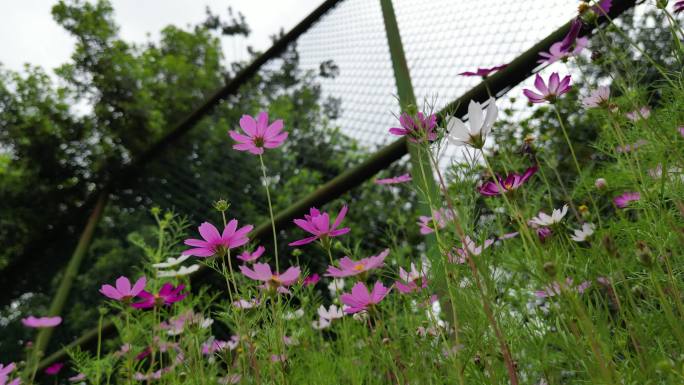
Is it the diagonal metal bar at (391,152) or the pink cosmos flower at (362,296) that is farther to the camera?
the diagonal metal bar at (391,152)

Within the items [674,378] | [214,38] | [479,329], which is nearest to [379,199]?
[479,329]

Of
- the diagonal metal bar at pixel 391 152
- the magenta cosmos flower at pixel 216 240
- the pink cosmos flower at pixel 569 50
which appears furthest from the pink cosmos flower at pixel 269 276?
the pink cosmos flower at pixel 569 50

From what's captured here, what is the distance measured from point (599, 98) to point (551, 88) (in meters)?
0.07

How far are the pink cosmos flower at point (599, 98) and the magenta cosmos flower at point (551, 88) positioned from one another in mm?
37

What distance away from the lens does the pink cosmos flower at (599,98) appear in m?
0.71

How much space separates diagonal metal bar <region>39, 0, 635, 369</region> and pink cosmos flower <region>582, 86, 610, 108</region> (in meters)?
0.19

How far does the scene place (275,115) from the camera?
2.94 m

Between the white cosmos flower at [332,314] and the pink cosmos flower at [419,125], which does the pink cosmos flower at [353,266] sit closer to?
the pink cosmos flower at [419,125]

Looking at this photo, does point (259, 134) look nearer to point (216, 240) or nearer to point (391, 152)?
point (216, 240)

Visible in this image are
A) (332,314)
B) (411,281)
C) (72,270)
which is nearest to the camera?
(411,281)

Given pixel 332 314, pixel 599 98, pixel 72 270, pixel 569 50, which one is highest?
pixel 72 270

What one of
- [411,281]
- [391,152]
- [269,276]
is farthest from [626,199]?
[391,152]

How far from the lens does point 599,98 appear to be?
718 mm

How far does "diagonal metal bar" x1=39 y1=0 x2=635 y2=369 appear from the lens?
3.98 ft
